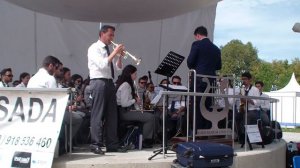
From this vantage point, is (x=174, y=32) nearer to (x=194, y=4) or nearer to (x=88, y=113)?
(x=194, y=4)

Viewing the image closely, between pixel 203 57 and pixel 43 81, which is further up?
pixel 203 57

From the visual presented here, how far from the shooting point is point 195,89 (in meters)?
6.46

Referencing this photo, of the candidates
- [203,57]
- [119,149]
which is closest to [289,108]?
[203,57]

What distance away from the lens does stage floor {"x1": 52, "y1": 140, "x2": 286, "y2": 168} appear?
15.9ft

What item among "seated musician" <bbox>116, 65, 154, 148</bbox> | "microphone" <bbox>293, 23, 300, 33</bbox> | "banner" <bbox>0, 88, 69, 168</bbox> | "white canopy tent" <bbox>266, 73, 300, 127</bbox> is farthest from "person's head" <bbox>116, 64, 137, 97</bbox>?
"white canopy tent" <bbox>266, 73, 300, 127</bbox>

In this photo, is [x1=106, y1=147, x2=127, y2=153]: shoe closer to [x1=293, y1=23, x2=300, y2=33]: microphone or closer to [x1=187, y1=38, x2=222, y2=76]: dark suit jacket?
[x1=187, y1=38, x2=222, y2=76]: dark suit jacket

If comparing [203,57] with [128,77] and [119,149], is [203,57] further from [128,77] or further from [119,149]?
[119,149]

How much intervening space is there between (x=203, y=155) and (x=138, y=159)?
0.84 metres

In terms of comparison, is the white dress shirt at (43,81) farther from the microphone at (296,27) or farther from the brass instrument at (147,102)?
the microphone at (296,27)

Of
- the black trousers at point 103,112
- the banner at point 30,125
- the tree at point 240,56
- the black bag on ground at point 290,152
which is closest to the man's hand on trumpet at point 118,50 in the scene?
the black trousers at point 103,112

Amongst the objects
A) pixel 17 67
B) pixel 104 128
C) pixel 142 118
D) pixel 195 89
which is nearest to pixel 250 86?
pixel 195 89

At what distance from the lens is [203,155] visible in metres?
4.72

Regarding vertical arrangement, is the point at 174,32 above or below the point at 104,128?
above

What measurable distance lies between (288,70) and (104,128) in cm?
6323
